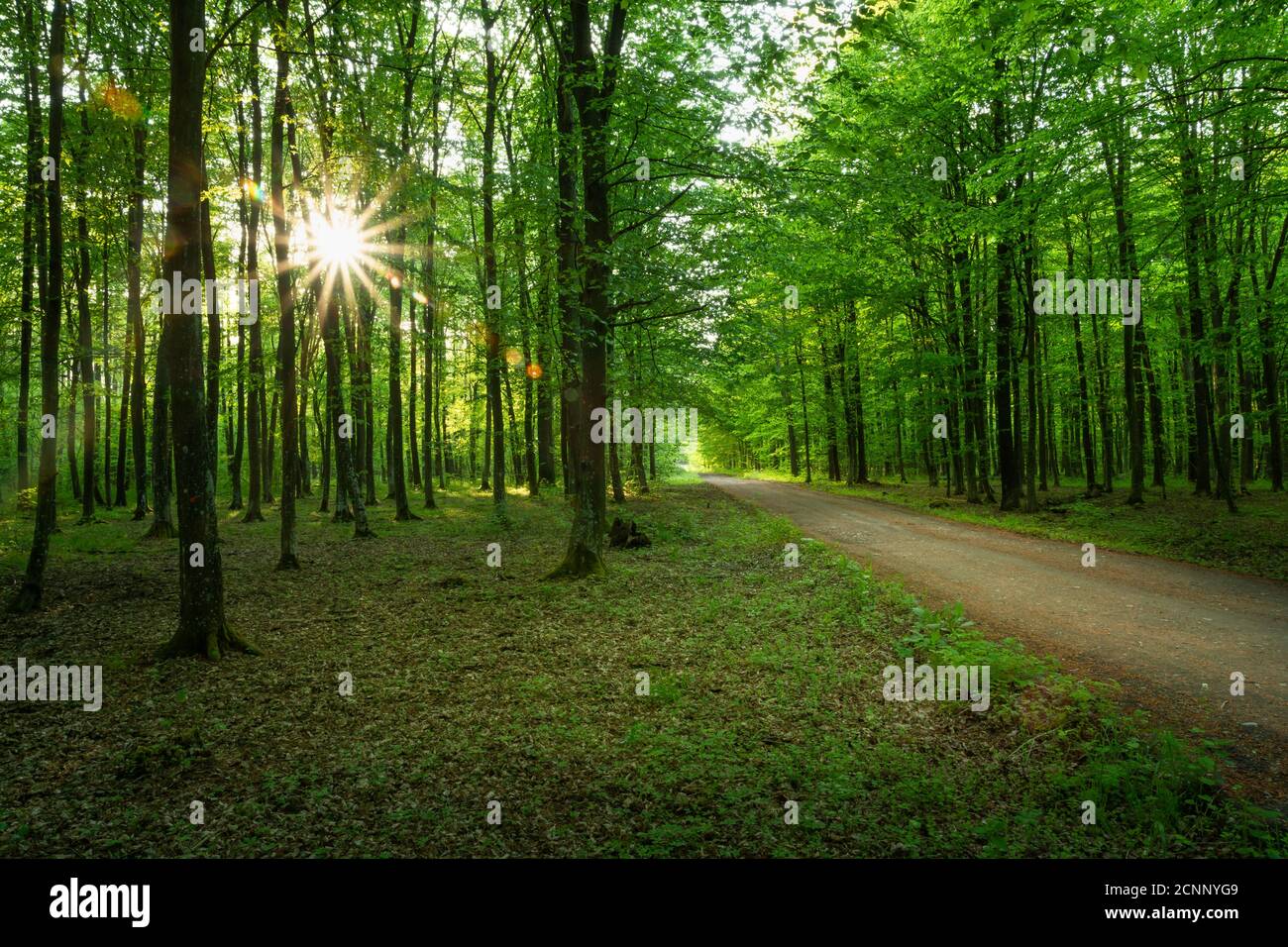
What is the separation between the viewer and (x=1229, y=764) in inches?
185

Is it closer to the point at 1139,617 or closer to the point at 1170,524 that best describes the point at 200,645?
the point at 1139,617

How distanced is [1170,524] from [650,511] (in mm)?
14490

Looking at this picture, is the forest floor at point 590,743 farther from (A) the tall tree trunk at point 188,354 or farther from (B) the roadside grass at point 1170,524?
(B) the roadside grass at point 1170,524

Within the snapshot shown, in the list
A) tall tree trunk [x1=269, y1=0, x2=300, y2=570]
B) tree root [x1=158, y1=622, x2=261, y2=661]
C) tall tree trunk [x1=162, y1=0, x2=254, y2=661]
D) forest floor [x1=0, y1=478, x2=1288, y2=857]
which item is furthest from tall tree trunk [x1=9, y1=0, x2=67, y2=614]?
tree root [x1=158, y1=622, x2=261, y2=661]

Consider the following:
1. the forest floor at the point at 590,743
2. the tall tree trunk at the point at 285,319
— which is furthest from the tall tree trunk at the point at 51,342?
the tall tree trunk at the point at 285,319

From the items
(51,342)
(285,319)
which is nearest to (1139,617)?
(285,319)

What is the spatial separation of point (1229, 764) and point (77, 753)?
9619 millimetres

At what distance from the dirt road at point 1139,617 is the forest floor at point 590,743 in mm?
608

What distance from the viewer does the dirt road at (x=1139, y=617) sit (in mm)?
5508

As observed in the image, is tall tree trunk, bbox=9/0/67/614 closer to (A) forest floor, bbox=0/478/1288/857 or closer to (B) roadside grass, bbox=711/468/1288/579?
(A) forest floor, bbox=0/478/1288/857

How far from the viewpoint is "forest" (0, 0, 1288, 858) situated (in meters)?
4.80
